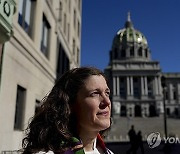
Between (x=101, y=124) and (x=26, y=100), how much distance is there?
10.3 m

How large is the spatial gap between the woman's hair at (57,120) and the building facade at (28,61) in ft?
25.3

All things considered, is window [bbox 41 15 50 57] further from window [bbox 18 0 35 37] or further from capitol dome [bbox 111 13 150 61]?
capitol dome [bbox 111 13 150 61]

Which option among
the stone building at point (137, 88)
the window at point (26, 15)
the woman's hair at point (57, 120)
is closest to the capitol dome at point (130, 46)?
the stone building at point (137, 88)

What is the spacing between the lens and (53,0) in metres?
17.4

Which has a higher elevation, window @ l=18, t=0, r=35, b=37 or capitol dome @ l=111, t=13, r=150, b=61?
capitol dome @ l=111, t=13, r=150, b=61

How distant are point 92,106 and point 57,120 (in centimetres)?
24

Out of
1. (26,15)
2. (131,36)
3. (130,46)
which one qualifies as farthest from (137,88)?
(26,15)

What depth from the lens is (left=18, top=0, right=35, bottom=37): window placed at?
1173 centimetres

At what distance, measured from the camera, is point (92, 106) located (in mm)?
1716

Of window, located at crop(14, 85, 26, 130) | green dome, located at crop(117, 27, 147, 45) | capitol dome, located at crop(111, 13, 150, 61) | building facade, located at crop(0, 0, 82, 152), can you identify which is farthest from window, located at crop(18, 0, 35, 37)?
green dome, located at crop(117, 27, 147, 45)

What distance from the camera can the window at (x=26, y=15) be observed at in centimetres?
1173

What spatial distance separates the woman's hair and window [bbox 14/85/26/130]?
9.43m

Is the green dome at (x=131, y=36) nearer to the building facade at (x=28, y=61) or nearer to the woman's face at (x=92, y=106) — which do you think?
the building facade at (x=28, y=61)

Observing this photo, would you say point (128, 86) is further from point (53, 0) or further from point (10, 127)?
point (10, 127)
